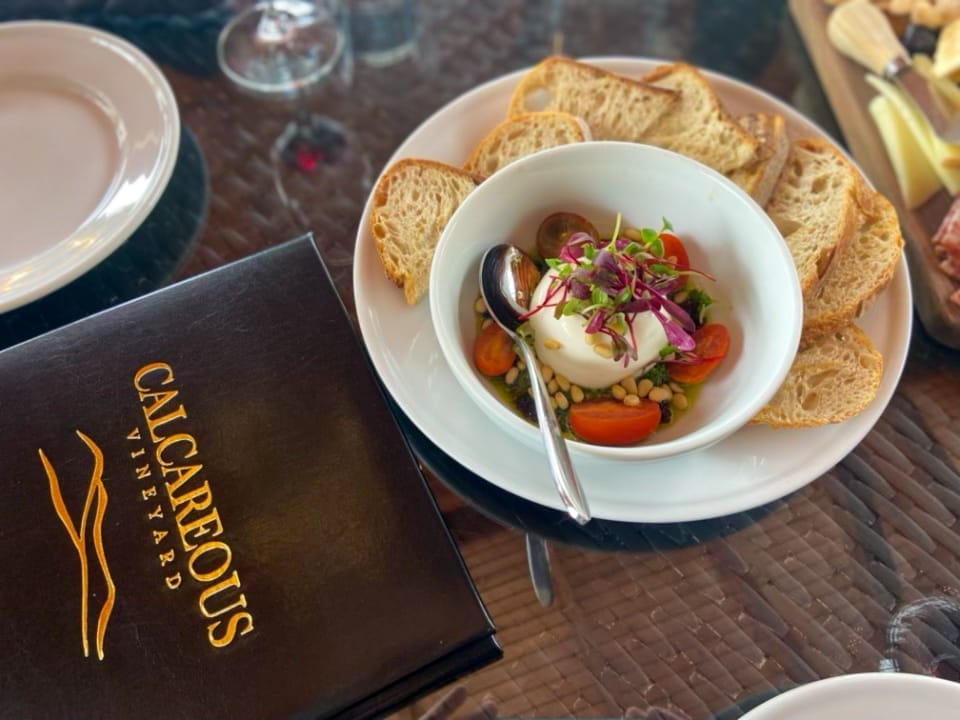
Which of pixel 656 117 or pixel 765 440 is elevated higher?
pixel 656 117

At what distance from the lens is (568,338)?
0.92m

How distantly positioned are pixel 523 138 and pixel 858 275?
0.47 metres

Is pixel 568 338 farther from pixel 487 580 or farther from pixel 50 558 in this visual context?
pixel 50 558

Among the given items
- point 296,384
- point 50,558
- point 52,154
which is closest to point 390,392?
point 296,384

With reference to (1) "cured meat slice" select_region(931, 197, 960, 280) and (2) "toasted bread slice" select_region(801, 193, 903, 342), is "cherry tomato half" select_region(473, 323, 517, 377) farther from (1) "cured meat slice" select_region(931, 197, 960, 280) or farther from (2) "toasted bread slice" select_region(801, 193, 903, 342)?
(1) "cured meat slice" select_region(931, 197, 960, 280)

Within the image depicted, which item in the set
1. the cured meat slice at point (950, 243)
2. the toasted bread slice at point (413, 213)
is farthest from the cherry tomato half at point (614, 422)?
the cured meat slice at point (950, 243)

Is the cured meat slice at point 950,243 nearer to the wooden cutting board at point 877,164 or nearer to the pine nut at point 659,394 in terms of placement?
the wooden cutting board at point 877,164

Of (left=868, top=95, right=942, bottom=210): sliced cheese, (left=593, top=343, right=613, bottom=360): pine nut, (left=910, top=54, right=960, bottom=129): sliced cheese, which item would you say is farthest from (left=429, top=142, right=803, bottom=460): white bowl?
(left=910, top=54, right=960, bottom=129): sliced cheese

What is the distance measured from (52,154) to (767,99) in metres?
1.07

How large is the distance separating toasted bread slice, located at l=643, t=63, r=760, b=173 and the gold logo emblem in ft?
2.71

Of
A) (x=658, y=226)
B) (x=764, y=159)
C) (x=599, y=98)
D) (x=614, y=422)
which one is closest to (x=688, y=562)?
(x=614, y=422)

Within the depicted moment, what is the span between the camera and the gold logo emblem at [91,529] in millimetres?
775

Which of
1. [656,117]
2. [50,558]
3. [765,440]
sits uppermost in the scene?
[656,117]

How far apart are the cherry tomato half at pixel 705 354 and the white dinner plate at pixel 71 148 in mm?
747
